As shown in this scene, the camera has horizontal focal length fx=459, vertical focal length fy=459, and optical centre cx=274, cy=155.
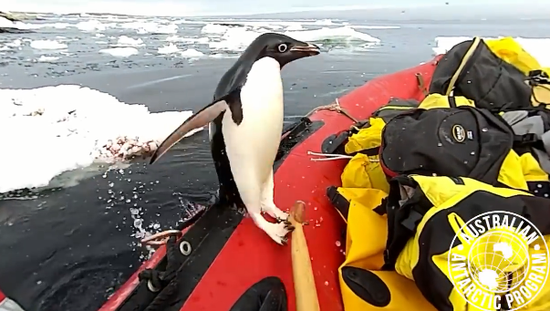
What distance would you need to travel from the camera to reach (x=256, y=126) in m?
1.28

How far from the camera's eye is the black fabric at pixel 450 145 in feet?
3.80

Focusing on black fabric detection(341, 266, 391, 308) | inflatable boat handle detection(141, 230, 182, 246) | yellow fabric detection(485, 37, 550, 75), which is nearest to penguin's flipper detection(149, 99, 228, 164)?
inflatable boat handle detection(141, 230, 182, 246)

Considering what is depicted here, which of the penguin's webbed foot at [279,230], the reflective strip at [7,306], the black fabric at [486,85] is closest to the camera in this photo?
the reflective strip at [7,306]

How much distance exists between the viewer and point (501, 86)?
6.49 feet

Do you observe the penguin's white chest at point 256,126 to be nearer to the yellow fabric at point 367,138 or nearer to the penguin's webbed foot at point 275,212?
the penguin's webbed foot at point 275,212

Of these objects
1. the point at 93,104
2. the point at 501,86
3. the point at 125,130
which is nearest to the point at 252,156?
the point at 501,86

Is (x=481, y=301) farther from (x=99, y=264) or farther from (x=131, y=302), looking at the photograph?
(x=99, y=264)

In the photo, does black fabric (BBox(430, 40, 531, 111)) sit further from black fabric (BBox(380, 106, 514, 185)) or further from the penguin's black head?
the penguin's black head

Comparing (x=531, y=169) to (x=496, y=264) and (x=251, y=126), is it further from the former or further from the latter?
(x=251, y=126)

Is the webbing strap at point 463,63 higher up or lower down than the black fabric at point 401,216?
higher up

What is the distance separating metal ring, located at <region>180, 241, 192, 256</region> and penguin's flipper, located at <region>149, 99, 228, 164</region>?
24 cm

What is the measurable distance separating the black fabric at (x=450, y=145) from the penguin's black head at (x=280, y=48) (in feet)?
1.21

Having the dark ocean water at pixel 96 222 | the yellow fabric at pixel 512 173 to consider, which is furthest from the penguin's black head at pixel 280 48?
the dark ocean water at pixel 96 222

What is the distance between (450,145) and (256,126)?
517mm
